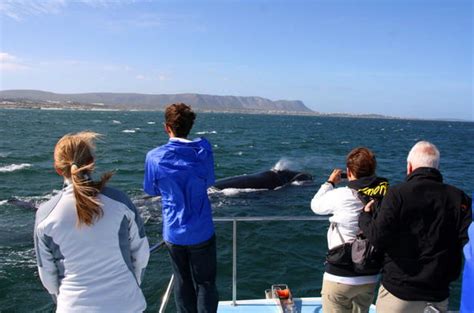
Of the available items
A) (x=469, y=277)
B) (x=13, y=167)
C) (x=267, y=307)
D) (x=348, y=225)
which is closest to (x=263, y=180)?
(x=267, y=307)

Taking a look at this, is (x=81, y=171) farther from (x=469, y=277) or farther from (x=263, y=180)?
(x=263, y=180)

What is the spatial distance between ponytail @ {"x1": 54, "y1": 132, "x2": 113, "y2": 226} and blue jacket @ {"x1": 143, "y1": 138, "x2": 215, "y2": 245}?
1085 mm

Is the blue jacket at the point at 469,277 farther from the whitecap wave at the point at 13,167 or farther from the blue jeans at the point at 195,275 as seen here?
the whitecap wave at the point at 13,167

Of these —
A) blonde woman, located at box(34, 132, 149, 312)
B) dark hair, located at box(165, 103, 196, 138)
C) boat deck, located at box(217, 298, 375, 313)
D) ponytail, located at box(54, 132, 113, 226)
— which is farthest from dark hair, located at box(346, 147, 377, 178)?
boat deck, located at box(217, 298, 375, 313)

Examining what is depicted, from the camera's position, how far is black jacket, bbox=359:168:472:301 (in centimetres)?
326

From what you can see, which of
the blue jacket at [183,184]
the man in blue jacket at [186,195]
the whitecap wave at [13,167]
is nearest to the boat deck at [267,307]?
the man in blue jacket at [186,195]

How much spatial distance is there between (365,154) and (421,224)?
772mm

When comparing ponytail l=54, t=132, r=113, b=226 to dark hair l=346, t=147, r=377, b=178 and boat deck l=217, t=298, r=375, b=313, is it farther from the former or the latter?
boat deck l=217, t=298, r=375, b=313

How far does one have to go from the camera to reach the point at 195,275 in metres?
4.23

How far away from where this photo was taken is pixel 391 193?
3.30 meters

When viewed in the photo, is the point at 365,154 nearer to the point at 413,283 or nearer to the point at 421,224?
the point at 421,224

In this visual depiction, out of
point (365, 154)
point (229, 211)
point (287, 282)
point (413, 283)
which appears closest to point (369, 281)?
point (413, 283)

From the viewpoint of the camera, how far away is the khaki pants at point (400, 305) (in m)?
3.41

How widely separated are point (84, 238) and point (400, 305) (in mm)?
2490
